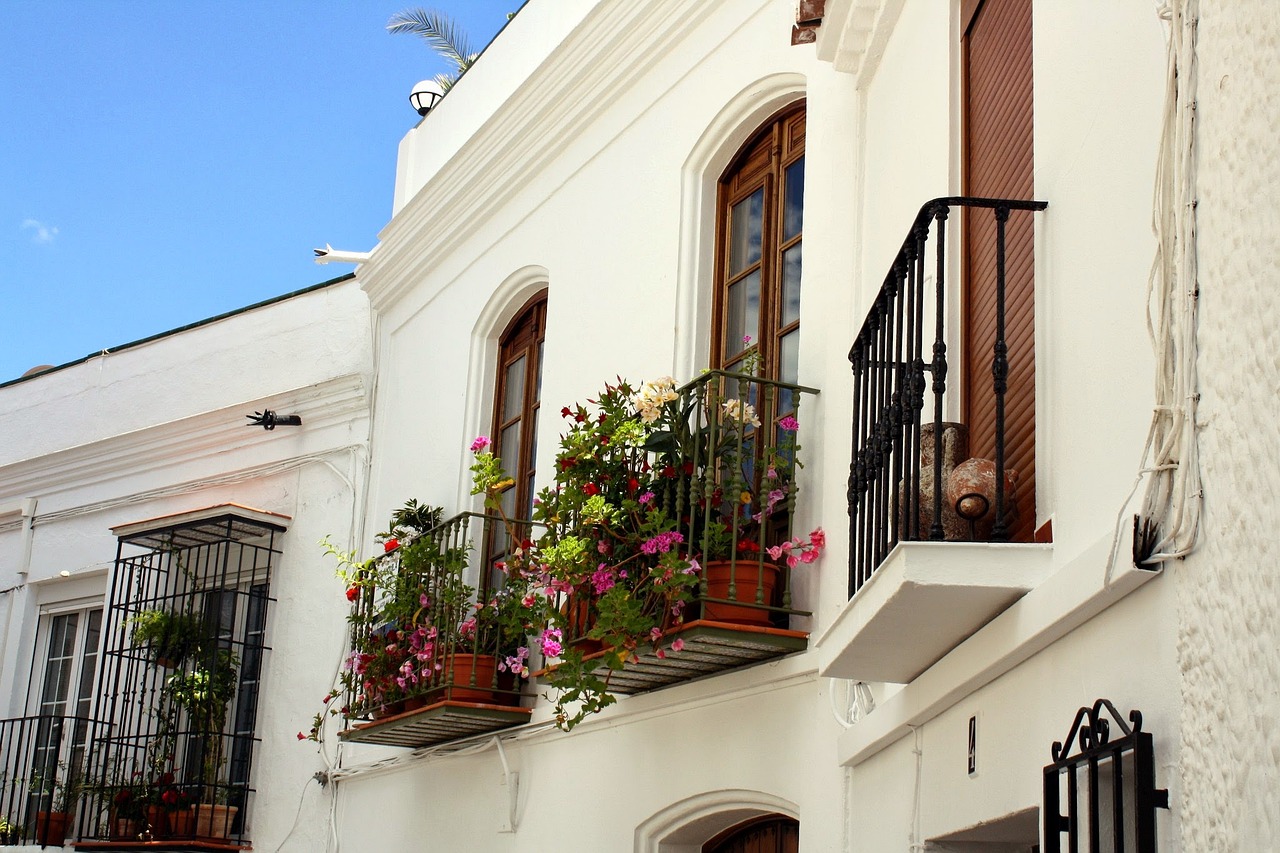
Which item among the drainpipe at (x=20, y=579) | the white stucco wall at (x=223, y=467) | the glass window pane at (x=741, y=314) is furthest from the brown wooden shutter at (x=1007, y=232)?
the drainpipe at (x=20, y=579)

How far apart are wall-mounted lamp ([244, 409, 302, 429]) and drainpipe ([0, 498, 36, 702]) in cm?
289

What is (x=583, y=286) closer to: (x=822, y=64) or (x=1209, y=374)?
Result: (x=822, y=64)

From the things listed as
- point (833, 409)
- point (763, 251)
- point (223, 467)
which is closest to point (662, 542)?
point (833, 409)

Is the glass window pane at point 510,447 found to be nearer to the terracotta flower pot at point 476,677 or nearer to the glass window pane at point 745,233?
the terracotta flower pot at point 476,677

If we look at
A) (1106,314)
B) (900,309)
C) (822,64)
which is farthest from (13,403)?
(1106,314)

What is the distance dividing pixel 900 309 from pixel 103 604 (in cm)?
951

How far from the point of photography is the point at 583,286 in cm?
845

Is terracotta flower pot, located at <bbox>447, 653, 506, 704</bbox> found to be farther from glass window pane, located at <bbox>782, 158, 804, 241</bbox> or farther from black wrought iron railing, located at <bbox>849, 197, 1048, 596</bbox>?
black wrought iron railing, located at <bbox>849, 197, 1048, 596</bbox>

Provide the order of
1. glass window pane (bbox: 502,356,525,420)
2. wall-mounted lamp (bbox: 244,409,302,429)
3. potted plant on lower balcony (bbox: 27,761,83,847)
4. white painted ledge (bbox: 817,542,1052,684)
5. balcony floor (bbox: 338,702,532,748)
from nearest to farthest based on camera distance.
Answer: white painted ledge (bbox: 817,542,1052,684)
balcony floor (bbox: 338,702,532,748)
glass window pane (bbox: 502,356,525,420)
potted plant on lower balcony (bbox: 27,761,83,847)
wall-mounted lamp (bbox: 244,409,302,429)

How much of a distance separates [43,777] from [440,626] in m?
5.19

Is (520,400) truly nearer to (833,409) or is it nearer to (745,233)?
(745,233)

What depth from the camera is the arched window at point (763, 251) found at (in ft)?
22.8

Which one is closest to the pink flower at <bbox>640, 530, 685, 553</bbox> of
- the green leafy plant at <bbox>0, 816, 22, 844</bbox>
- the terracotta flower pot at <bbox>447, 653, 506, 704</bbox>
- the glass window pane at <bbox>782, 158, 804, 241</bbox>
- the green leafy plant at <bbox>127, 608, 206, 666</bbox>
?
the glass window pane at <bbox>782, 158, 804, 241</bbox>

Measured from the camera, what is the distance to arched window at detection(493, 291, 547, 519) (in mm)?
8945
